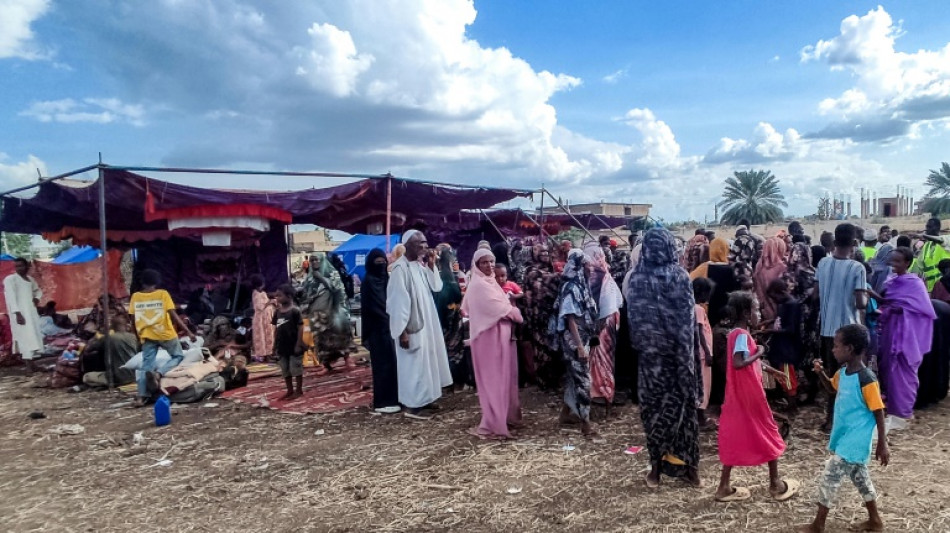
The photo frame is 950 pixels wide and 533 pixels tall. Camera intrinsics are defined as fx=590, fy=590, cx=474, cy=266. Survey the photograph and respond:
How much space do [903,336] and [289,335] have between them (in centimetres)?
594

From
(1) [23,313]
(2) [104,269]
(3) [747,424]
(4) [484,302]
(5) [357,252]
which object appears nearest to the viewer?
(3) [747,424]

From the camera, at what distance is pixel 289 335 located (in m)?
6.66

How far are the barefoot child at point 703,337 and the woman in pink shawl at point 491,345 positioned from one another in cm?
150

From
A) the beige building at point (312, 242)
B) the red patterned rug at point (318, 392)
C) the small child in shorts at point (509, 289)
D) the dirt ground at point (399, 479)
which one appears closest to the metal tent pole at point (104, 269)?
the dirt ground at point (399, 479)

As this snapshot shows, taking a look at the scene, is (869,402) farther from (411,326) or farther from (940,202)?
(940,202)

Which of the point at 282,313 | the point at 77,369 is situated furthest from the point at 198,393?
the point at 77,369

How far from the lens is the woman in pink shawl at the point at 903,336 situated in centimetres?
491

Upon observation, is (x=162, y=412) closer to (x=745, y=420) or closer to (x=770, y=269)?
(x=745, y=420)

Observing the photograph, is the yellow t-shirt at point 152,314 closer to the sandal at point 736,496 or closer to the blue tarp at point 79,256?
the sandal at point 736,496

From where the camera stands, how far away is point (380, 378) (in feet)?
20.5

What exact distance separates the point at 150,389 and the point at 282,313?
1.76 meters

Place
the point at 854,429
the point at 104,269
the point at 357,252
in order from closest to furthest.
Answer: the point at 854,429 < the point at 104,269 < the point at 357,252

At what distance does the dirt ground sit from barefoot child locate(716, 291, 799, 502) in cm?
13

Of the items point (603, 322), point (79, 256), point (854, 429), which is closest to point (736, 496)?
point (854, 429)
